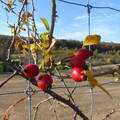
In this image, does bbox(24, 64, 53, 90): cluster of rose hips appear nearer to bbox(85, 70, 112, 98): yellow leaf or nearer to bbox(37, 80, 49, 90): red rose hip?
bbox(37, 80, 49, 90): red rose hip

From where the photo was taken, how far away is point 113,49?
22.6 metres

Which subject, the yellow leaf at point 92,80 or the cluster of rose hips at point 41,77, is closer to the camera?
the yellow leaf at point 92,80

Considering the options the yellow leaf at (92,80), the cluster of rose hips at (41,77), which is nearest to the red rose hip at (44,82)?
the cluster of rose hips at (41,77)

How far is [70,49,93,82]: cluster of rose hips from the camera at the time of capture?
736 millimetres

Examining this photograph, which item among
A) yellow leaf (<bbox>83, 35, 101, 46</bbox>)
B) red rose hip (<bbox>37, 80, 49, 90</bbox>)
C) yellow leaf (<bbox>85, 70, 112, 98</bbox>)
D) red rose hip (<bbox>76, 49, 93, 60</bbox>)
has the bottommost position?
red rose hip (<bbox>37, 80, 49, 90</bbox>)

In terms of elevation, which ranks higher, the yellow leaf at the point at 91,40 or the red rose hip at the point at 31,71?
the yellow leaf at the point at 91,40

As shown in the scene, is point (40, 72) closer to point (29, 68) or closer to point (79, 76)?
point (29, 68)

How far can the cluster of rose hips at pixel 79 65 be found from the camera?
74cm

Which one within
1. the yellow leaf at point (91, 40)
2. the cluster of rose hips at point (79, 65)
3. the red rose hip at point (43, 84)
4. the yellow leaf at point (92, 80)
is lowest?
the red rose hip at point (43, 84)

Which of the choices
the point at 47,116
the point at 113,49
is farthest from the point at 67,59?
the point at 113,49

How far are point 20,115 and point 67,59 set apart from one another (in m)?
4.97

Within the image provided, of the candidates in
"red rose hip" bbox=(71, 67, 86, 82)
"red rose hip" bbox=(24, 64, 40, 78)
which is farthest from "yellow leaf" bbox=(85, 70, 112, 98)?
"red rose hip" bbox=(24, 64, 40, 78)

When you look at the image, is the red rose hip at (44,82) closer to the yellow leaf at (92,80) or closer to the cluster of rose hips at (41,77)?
the cluster of rose hips at (41,77)

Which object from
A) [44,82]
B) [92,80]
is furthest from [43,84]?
[92,80]
